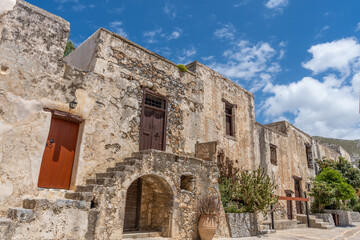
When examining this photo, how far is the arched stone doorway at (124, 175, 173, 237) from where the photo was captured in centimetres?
831

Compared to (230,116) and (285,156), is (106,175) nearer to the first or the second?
(230,116)

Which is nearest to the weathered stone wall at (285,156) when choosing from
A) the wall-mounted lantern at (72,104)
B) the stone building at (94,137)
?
the stone building at (94,137)

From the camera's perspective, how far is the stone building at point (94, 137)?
644 cm

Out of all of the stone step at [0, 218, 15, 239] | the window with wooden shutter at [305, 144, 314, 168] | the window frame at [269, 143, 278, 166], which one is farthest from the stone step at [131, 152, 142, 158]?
the window with wooden shutter at [305, 144, 314, 168]

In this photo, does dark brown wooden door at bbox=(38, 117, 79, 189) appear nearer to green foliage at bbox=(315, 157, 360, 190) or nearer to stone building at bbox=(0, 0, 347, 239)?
stone building at bbox=(0, 0, 347, 239)

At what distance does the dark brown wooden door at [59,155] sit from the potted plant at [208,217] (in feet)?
13.3

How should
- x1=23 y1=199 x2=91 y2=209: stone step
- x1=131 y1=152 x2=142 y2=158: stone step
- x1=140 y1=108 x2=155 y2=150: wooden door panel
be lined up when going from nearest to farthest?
x1=23 y1=199 x2=91 y2=209: stone step, x1=131 y1=152 x2=142 y2=158: stone step, x1=140 y1=108 x2=155 y2=150: wooden door panel

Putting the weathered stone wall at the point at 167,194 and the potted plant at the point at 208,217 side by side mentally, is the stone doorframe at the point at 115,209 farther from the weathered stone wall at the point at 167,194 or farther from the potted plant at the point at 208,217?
the potted plant at the point at 208,217

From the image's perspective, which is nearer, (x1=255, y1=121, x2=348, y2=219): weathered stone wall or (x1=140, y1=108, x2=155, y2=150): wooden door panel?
(x1=140, y1=108, x2=155, y2=150): wooden door panel

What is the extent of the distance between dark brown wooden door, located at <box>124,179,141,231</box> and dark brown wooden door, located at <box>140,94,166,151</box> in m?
1.41

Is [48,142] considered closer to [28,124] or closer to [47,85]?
[28,124]

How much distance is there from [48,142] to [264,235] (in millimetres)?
8551

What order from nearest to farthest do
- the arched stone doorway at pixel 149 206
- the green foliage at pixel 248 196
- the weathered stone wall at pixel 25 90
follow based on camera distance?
the weathered stone wall at pixel 25 90
the arched stone doorway at pixel 149 206
the green foliage at pixel 248 196

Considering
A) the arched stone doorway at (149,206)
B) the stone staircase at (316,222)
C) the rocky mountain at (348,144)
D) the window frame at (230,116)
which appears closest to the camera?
the arched stone doorway at (149,206)
